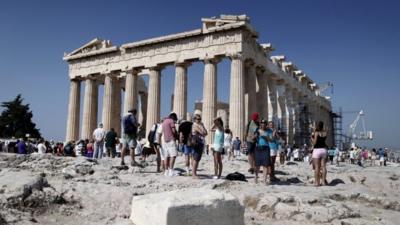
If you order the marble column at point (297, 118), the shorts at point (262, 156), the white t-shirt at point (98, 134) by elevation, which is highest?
the marble column at point (297, 118)

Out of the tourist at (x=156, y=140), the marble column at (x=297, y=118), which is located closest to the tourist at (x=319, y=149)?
the tourist at (x=156, y=140)

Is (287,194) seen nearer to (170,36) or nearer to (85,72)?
(170,36)

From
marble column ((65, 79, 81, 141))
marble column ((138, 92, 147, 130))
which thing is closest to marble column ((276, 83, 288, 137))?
marble column ((138, 92, 147, 130))

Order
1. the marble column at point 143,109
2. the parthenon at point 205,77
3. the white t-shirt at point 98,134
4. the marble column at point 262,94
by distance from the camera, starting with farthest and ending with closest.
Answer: the marble column at point 143,109 → the marble column at point 262,94 → the parthenon at point 205,77 → the white t-shirt at point 98,134

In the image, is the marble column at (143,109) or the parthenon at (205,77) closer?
the parthenon at (205,77)

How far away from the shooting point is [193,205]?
215 inches

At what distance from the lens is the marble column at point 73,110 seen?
38.7 meters

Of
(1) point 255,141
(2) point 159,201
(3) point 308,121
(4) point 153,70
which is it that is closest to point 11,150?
(4) point 153,70

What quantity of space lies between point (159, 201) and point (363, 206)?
5.43m

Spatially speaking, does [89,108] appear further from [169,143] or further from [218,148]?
[218,148]

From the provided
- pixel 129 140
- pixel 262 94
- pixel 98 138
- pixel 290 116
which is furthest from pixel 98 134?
pixel 290 116

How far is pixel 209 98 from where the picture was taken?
98.1 ft

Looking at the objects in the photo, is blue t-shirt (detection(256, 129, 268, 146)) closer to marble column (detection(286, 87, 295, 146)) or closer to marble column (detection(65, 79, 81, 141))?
marble column (detection(286, 87, 295, 146))

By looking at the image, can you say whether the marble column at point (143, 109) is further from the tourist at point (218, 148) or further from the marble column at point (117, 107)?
the tourist at point (218, 148)
